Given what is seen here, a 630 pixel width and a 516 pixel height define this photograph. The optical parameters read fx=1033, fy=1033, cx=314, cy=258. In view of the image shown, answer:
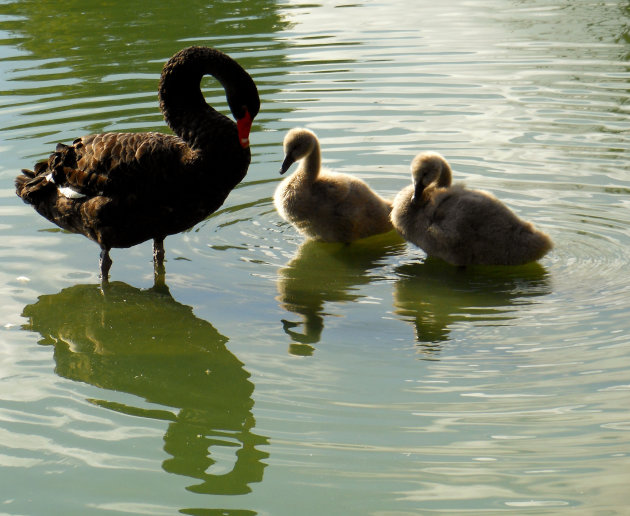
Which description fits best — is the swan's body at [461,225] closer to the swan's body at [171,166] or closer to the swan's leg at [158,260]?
the swan's body at [171,166]

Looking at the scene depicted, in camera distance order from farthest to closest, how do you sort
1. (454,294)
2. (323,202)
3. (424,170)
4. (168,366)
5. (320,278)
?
(323,202), (424,170), (320,278), (454,294), (168,366)

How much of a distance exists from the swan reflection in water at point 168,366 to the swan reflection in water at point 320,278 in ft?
1.41

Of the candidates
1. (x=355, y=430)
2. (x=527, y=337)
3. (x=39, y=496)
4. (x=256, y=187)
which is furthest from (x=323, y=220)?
(x=39, y=496)

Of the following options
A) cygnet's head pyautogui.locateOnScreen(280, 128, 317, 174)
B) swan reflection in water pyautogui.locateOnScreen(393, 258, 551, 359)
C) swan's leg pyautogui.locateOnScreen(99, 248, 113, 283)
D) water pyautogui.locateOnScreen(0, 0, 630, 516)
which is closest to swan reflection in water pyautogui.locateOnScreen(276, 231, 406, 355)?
water pyautogui.locateOnScreen(0, 0, 630, 516)

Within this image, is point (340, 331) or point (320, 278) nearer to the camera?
point (340, 331)

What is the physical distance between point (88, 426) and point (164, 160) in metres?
1.85

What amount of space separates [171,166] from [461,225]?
1716 millimetres

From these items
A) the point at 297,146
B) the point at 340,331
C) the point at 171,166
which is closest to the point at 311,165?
the point at 297,146

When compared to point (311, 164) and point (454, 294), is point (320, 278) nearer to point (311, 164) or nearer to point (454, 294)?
point (454, 294)

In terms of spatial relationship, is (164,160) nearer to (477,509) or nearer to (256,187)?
(256,187)

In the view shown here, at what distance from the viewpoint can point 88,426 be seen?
4262 mm

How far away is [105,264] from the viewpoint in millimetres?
5957

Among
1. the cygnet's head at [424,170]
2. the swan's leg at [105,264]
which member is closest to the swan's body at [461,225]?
the cygnet's head at [424,170]

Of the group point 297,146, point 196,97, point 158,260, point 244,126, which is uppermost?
point 196,97
